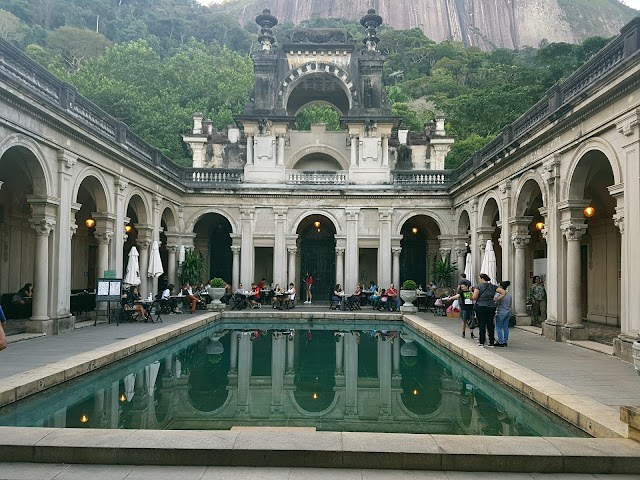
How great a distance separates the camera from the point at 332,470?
4.79 metres

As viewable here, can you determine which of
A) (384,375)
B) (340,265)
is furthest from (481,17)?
(384,375)

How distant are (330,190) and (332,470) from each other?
2022cm

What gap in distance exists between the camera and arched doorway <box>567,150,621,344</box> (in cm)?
1548

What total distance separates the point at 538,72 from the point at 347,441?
44.6 m

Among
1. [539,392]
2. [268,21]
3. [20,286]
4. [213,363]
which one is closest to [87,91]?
[268,21]

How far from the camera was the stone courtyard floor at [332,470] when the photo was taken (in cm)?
466

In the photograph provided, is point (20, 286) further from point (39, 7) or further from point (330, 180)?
point (39, 7)

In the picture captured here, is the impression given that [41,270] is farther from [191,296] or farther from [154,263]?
[191,296]

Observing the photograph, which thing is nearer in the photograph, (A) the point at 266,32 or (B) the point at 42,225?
(B) the point at 42,225

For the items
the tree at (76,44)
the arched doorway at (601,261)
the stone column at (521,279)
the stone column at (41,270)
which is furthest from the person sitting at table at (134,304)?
the tree at (76,44)

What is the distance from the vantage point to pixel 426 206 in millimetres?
24719

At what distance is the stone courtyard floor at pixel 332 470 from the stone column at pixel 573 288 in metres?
0.60

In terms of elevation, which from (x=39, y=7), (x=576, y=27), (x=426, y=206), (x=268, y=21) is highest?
(x=576, y=27)

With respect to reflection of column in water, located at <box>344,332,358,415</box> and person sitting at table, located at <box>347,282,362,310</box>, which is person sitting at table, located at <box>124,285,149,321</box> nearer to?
reflection of column in water, located at <box>344,332,358,415</box>
